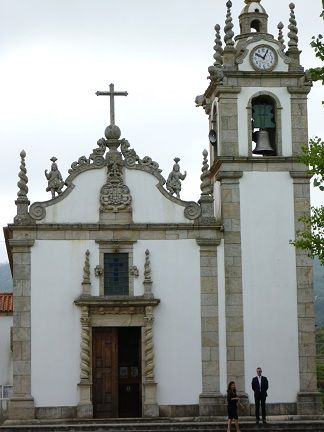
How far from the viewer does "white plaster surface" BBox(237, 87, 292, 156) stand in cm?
2977

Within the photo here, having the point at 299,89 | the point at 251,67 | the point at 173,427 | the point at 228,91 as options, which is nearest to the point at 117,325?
the point at 173,427

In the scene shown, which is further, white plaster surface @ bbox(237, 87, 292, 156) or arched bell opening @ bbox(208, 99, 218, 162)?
arched bell opening @ bbox(208, 99, 218, 162)

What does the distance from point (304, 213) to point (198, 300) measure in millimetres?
3723

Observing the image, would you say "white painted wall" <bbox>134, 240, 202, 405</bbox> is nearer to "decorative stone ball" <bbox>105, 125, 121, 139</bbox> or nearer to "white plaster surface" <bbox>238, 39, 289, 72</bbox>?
"decorative stone ball" <bbox>105, 125, 121, 139</bbox>

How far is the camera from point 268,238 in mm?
29359

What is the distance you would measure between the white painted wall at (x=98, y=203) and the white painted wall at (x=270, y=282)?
6.31 ft

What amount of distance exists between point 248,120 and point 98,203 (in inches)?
185

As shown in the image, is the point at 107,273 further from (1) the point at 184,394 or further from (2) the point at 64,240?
(1) the point at 184,394

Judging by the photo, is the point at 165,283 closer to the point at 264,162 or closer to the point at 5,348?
the point at 264,162

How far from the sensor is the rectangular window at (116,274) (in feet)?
94.2

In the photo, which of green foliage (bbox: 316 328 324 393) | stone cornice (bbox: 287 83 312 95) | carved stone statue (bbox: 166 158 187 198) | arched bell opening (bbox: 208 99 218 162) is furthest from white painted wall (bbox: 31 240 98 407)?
green foliage (bbox: 316 328 324 393)

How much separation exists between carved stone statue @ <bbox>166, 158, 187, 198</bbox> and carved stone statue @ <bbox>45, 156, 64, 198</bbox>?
2883mm

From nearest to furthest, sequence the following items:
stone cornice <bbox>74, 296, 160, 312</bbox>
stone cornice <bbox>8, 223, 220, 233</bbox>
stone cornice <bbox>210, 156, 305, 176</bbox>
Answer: stone cornice <bbox>74, 296, 160, 312</bbox> → stone cornice <bbox>8, 223, 220, 233</bbox> → stone cornice <bbox>210, 156, 305, 176</bbox>

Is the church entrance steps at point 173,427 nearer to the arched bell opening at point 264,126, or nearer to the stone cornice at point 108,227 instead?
the stone cornice at point 108,227
